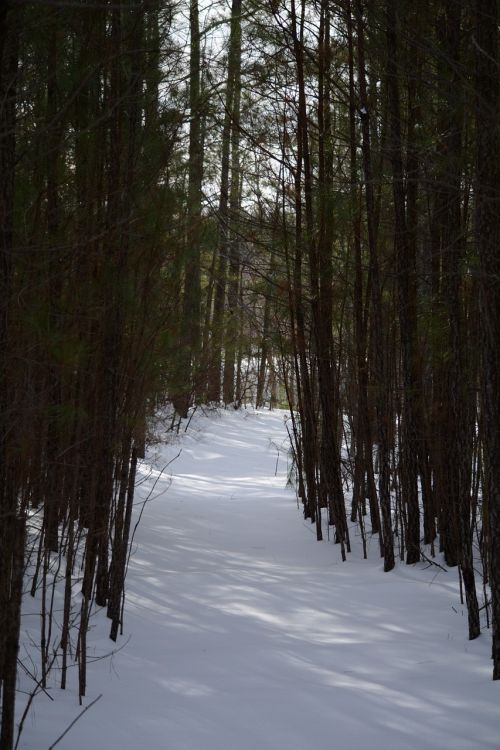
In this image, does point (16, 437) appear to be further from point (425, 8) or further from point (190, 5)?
point (425, 8)

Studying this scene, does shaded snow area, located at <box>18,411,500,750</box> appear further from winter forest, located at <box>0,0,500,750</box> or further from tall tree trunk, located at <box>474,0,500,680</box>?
tall tree trunk, located at <box>474,0,500,680</box>

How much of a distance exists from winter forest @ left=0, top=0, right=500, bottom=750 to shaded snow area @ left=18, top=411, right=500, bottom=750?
0.02 meters

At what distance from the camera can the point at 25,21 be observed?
2.54m

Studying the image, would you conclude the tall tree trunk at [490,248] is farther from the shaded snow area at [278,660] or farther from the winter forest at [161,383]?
the shaded snow area at [278,660]

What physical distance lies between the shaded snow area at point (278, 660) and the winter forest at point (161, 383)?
19 millimetres

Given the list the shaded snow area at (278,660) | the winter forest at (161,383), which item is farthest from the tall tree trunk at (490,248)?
the shaded snow area at (278,660)

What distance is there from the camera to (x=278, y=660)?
402 centimetres

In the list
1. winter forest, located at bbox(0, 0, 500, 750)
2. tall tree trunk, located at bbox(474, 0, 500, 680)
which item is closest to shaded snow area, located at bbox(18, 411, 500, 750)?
winter forest, located at bbox(0, 0, 500, 750)

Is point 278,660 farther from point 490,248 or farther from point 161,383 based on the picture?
point 490,248

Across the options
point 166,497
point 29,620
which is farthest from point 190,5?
point 166,497

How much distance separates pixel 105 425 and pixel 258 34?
177 inches

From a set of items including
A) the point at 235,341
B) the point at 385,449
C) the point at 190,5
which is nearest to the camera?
the point at 190,5

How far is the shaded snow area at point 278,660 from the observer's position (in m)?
3.10

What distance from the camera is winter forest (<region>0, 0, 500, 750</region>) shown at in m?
3.06
